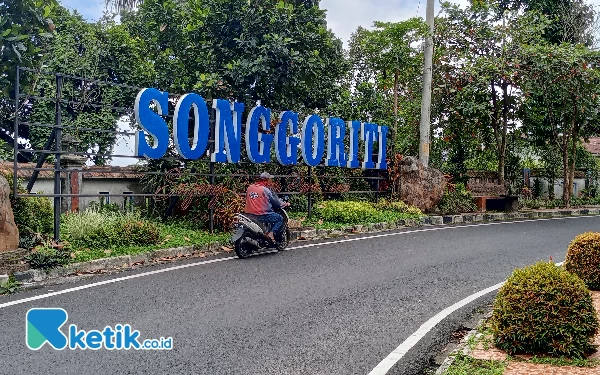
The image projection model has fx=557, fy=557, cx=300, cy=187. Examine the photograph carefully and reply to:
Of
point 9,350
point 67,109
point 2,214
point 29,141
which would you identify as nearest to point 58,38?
point 67,109

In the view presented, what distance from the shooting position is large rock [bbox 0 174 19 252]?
827cm

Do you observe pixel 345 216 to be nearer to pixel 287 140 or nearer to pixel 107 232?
pixel 287 140

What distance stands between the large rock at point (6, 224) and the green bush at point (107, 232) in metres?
1.22

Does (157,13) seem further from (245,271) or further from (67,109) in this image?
(245,271)

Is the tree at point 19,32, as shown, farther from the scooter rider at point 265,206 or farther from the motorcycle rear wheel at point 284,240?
the motorcycle rear wheel at point 284,240

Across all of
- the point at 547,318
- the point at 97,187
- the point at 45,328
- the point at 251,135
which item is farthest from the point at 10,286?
the point at 97,187

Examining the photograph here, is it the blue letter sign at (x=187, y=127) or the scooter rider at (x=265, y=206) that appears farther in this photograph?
the blue letter sign at (x=187, y=127)

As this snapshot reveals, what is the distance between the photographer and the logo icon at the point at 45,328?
5305mm

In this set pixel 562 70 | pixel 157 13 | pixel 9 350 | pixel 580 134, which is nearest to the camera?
pixel 9 350

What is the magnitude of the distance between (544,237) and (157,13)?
1382cm

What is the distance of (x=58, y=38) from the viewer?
62.1 feet

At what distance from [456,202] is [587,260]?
1156 cm

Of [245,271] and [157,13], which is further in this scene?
[157,13]

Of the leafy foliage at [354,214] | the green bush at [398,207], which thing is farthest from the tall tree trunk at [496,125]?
the leafy foliage at [354,214]
